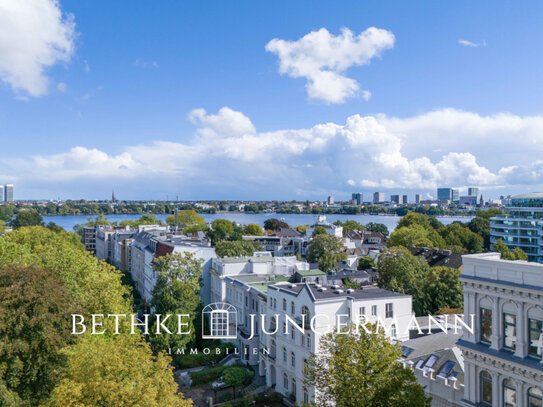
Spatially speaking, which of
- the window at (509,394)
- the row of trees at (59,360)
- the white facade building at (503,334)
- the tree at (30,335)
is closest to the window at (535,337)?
the white facade building at (503,334)

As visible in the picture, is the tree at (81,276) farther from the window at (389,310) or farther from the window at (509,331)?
the window at (509,331)

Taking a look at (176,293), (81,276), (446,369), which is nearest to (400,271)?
(176,293)

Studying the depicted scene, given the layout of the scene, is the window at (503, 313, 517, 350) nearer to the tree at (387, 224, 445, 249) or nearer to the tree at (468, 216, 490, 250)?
the tree at (387, 224, 445, 249)

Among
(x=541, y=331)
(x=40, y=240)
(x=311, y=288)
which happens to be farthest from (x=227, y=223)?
(x=541, y=331)

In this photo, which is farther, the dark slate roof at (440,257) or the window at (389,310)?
the dark slate roof at (440,257)

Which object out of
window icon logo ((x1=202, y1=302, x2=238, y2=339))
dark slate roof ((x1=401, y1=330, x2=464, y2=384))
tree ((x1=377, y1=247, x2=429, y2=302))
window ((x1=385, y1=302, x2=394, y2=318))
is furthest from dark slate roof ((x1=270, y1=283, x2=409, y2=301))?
tree ((x1=377, y1=247, x2=429, y2=302))

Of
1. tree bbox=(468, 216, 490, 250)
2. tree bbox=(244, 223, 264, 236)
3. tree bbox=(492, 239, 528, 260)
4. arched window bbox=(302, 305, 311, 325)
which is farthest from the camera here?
tree bbox=(244, 223, 264, 236)

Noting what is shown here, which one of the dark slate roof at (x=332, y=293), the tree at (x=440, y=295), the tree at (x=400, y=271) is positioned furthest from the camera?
the tree at (x=400, y=271)
